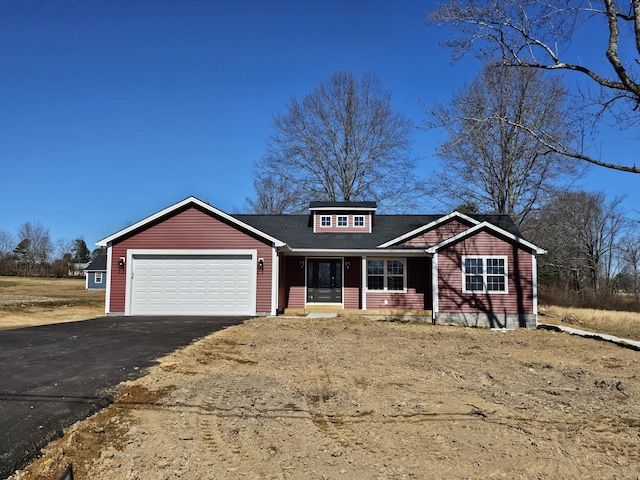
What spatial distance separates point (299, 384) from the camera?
257 inches

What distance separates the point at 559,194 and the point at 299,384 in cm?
2529

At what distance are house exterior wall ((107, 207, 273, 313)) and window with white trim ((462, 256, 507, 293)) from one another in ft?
23.6

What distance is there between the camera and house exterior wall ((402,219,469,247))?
1816 centimetres

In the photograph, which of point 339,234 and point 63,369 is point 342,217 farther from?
point 63,369

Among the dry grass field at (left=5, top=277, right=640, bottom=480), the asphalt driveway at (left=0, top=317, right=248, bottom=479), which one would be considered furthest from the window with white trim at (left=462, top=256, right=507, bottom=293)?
the asphalt driveway at (left=0, top=317, right=248, bottom=479)

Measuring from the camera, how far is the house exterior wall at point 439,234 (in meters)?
18.2

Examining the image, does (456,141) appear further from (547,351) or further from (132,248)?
(132,248)

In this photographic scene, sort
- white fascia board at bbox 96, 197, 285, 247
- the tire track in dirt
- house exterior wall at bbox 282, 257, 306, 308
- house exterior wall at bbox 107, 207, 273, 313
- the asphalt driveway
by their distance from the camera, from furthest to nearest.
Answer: house exterior wall at bbox 282, 257, 306, 308 → white fascia board at bbox 96, 197, 285, 247 → house exterior wall at bbox 107, 207, 273, 313 → the tire track in dirt → the asphalt driveway

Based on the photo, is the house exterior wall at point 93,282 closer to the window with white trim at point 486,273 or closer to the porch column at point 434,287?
the porch column at point 434,287

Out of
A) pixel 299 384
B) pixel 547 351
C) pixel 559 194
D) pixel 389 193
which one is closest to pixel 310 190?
pixel 389 193

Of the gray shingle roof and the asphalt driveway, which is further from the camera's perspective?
the gray shingle roof

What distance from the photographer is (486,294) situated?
53.5 feet

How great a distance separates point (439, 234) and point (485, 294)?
3266mm

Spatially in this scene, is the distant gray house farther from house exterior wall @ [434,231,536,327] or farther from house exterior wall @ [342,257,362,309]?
house exterior wall @ [434,231,536,327]
